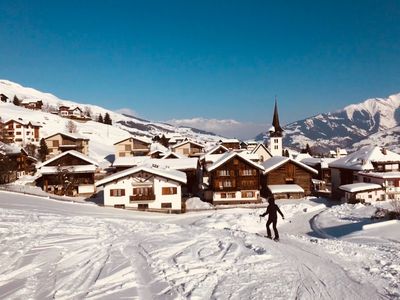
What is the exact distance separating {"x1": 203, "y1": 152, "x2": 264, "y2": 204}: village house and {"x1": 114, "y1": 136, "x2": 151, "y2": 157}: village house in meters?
31.5

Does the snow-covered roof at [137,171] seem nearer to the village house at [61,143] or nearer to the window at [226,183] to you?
the window at [226,183]

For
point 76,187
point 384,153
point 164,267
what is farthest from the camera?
point 384,153

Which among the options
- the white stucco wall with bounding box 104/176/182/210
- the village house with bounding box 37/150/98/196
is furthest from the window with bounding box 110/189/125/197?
the village house with bounding box 37/150/98/196

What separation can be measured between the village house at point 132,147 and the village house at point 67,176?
1030 inches

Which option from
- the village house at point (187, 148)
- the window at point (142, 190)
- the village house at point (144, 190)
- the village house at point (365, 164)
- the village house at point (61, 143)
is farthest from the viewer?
the village house at point (187, 148)

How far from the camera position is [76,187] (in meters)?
44.9

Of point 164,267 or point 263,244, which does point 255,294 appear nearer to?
point 164,267

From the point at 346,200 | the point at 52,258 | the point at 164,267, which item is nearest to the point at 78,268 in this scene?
the point at 52,258

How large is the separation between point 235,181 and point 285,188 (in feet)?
23.3

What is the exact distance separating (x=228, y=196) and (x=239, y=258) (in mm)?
33940

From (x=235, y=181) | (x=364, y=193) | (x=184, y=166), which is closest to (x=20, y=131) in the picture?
(x=184, y=166)

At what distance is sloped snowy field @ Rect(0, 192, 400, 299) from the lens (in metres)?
7.96

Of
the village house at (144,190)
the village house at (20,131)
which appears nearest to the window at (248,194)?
the village house at (144,190)

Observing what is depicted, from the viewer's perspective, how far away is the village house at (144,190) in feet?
122
